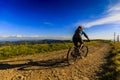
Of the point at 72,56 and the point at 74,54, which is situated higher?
the point at 74,54

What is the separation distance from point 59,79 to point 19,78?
1.89 m

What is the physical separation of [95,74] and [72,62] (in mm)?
3006

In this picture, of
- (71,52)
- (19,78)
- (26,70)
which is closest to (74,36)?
(71,52)

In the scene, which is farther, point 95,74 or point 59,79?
point 95,74

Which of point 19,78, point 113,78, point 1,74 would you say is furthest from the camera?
point 1,74

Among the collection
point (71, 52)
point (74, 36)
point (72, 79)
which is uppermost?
point (74, 36)

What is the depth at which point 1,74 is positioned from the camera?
27.0ft

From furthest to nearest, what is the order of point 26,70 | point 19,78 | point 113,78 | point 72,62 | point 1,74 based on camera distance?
point 72,62 → point 26,70 → point 1,74 → point 19,78 → point 113,78

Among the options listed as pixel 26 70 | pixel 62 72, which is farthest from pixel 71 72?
pixel 26 70

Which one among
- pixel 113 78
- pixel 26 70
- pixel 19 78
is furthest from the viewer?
pixel 26 70

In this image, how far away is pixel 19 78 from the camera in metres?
7.50

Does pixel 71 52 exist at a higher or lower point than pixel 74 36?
lower

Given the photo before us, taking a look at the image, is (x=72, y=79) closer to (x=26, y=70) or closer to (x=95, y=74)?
(x=95, y=74)

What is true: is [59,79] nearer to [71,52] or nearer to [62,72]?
[62,72]
